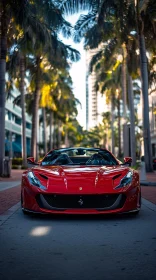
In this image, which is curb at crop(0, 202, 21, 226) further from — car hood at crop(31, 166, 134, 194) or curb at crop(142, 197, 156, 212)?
curb at crop(142, 197, 156, 212)

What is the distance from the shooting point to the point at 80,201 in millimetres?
5707

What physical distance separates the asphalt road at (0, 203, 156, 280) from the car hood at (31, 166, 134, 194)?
20.9 inches

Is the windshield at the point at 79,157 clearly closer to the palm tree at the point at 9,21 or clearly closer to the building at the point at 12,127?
the palm tree at the point at 9,21

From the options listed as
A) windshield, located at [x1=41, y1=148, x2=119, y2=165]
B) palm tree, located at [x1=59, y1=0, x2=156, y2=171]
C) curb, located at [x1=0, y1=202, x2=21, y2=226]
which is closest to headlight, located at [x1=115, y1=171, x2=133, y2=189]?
windshield, located at [x1=41, y1=148, x2=119, y2=165]

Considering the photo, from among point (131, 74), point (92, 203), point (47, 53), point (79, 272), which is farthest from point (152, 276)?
point (131, 74)

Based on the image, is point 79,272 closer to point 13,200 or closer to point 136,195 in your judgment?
point 136,195

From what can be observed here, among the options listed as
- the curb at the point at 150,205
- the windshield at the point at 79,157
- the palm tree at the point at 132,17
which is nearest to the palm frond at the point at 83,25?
the palm tree at the point at 132,17

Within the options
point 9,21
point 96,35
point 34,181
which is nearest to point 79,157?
point 34,181

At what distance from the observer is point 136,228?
532cm

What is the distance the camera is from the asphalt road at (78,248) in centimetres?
331

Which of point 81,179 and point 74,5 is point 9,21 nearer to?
point 74,5

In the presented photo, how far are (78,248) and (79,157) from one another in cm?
399

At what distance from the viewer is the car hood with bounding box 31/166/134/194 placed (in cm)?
572

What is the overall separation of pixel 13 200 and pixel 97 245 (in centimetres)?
495
